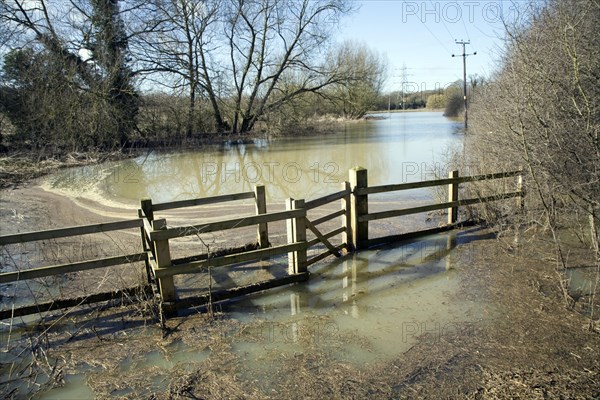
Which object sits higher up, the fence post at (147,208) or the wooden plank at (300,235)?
the fence post at (147,208)

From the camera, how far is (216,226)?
545cm

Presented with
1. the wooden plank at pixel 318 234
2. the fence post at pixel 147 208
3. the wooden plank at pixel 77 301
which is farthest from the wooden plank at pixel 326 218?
the wooden plank at pixel 77 301

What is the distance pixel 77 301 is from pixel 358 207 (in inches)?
168

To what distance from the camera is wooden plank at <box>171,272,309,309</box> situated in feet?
17.2

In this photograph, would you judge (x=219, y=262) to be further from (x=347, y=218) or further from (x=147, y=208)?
(x=347, y=218)

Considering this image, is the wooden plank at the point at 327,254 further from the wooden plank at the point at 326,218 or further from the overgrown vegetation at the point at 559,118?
the overgrown vegetation at the point at 559,118

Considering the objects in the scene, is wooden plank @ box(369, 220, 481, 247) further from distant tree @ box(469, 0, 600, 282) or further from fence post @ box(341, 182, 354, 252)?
distant tree @ box(469, 0, 600, 282)

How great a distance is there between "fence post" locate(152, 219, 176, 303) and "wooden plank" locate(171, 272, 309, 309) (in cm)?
17

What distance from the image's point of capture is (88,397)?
12.2ft

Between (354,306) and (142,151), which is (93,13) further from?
(354,306)

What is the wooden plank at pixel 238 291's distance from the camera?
17.2 ft

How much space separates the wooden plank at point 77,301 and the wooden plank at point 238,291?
56 centimetres

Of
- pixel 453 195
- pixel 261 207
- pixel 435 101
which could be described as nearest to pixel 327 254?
pixel 261 207

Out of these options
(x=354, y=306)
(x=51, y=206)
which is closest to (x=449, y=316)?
(x=354, y=306)
